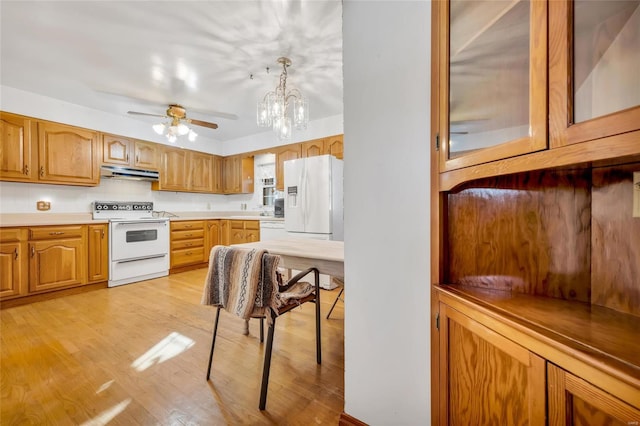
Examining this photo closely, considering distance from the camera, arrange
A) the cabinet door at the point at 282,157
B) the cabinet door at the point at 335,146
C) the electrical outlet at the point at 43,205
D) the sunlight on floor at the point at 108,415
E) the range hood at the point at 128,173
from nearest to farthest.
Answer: the sunlight on floor at the point at 108,415 < the electrical outlet at the point at 43,205 < the range hood at the point at 128,173 < the cabinet door at the point at 335,146 < the cabinet door at the point at 282,157

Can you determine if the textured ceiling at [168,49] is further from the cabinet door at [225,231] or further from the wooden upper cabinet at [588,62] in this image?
the cabinet door at [225,231]

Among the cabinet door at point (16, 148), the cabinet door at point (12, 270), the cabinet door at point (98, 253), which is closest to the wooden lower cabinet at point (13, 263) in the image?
the cabinet door at point (12, 270)

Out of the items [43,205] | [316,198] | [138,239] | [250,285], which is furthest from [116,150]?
[250,285]

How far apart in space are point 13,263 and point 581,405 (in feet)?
14.7

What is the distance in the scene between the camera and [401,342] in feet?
3.51

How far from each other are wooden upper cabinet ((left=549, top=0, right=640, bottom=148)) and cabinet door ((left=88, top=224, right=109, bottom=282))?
4.48 meters

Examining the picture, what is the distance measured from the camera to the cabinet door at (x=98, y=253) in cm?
344

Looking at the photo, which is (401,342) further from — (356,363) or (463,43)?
(463,43)

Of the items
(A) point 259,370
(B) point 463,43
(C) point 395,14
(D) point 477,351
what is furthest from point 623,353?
(A) point 259,370

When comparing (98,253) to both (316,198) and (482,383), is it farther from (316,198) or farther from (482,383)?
(482,383)

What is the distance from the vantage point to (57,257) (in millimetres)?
3182

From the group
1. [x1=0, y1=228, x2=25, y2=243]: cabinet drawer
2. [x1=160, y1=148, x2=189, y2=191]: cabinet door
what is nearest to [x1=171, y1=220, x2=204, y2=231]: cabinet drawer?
[x1=160, y1=148, x2=189, y2=191]: cabinet door

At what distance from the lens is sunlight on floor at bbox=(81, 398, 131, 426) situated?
52.0 inches

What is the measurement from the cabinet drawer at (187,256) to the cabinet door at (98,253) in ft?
2.84
